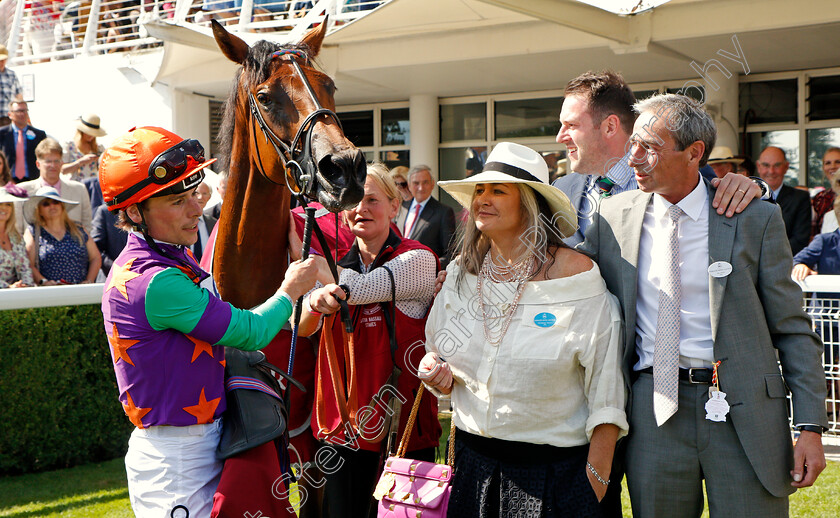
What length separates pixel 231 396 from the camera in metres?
2.43

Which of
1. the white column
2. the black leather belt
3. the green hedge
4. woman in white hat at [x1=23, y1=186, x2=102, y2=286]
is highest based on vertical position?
the white column

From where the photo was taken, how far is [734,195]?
103 inches

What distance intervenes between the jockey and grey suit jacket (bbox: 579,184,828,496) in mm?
1451

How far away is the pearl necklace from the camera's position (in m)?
2.73

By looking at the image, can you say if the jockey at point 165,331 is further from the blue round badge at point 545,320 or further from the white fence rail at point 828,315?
the white fence rail at point 828,315

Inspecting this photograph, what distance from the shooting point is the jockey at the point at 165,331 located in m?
2.26

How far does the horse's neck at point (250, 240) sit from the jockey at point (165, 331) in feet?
2.66

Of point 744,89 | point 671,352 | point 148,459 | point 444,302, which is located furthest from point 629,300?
point 744,89

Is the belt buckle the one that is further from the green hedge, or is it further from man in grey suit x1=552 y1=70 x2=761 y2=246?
the green hedge

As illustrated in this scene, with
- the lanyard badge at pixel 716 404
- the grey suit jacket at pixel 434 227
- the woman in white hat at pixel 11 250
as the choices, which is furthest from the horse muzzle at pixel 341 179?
the grey suit jacket at pixel 434 227

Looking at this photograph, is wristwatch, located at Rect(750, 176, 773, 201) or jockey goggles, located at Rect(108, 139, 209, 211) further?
wristwatch, located at Rect(750, 176, 773, 201)

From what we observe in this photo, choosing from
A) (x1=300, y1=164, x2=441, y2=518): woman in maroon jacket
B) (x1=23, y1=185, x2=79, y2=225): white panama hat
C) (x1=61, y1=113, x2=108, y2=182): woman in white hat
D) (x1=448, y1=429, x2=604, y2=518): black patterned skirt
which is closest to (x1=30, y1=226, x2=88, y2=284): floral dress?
(x1=23, y1=185, x2=79, y2=225): white panama hat

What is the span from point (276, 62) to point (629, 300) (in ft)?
5.58

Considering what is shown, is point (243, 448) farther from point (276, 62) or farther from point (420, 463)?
point (276, 62)
